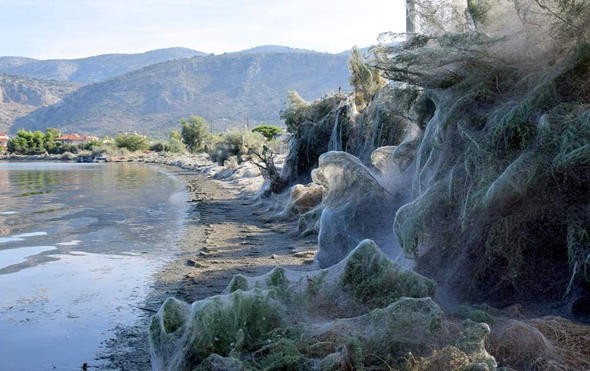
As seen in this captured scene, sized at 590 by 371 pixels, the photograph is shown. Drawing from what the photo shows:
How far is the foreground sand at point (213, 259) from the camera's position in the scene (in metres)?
6.90

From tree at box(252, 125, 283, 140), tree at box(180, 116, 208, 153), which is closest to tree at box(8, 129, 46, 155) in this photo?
tree at box(180, 116, 208, 153)

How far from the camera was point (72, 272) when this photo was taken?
1095 cm

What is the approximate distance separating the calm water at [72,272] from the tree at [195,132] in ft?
224

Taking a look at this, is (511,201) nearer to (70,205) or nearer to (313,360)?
(313,360)

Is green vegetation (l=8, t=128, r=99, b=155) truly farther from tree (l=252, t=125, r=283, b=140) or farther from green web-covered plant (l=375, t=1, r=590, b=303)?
green web-covered plant (l=375, t=1, r=590, b=303)

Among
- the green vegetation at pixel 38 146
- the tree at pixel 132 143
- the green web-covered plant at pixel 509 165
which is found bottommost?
the green vegetation at pixel 38 146

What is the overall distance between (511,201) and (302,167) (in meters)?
15.1

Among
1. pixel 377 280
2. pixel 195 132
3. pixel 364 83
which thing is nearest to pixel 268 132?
pixel 195 132

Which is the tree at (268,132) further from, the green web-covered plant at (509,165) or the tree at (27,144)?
Answer: the green web-covered plant at (509,165)

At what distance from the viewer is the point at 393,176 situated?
379 inches

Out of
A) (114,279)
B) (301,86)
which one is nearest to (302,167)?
(114,279)

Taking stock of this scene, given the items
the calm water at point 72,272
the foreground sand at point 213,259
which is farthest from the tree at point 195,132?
the foreground sand at point 213,259

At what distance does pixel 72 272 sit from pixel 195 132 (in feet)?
268

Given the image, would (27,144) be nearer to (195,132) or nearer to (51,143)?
(51,143)
